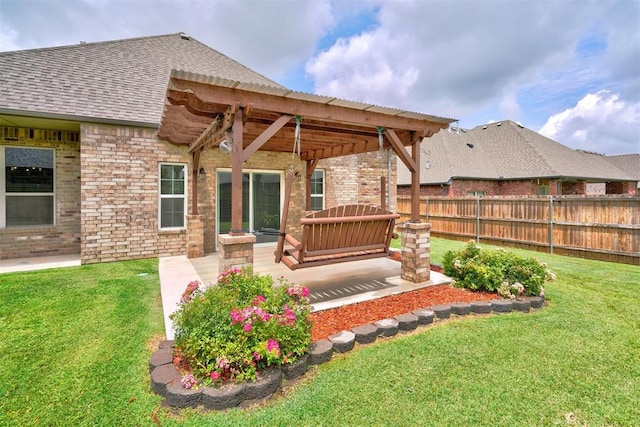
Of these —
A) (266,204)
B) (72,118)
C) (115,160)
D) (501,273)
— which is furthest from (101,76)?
(501,273)

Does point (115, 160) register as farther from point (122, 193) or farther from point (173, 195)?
point (173, 195)

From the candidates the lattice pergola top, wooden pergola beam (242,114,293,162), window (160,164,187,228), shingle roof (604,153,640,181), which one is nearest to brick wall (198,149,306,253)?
window (160,164,187,228)

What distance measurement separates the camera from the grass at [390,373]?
225cm

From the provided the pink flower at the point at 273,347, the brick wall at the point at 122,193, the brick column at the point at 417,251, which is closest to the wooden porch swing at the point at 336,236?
the brick column at the point at 417,251

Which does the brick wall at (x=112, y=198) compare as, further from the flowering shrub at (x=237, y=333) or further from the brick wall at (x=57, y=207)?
the flowering shrub at (x=237, y=333)

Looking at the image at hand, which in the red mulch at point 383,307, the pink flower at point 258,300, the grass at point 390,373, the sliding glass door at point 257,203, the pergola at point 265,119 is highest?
the pergola at point 265,119

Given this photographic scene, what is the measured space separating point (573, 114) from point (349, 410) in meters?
41.9

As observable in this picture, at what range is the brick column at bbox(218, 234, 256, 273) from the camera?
12.7 ft

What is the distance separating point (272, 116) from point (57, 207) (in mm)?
6779

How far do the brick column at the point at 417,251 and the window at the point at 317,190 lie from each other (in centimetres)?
521

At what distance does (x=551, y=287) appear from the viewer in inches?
208

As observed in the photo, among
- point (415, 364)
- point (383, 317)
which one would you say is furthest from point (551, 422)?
point (383, 317)

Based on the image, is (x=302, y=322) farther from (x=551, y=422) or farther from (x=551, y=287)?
(x=551, y=287)

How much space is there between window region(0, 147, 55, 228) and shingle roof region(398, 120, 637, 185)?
15658mm
